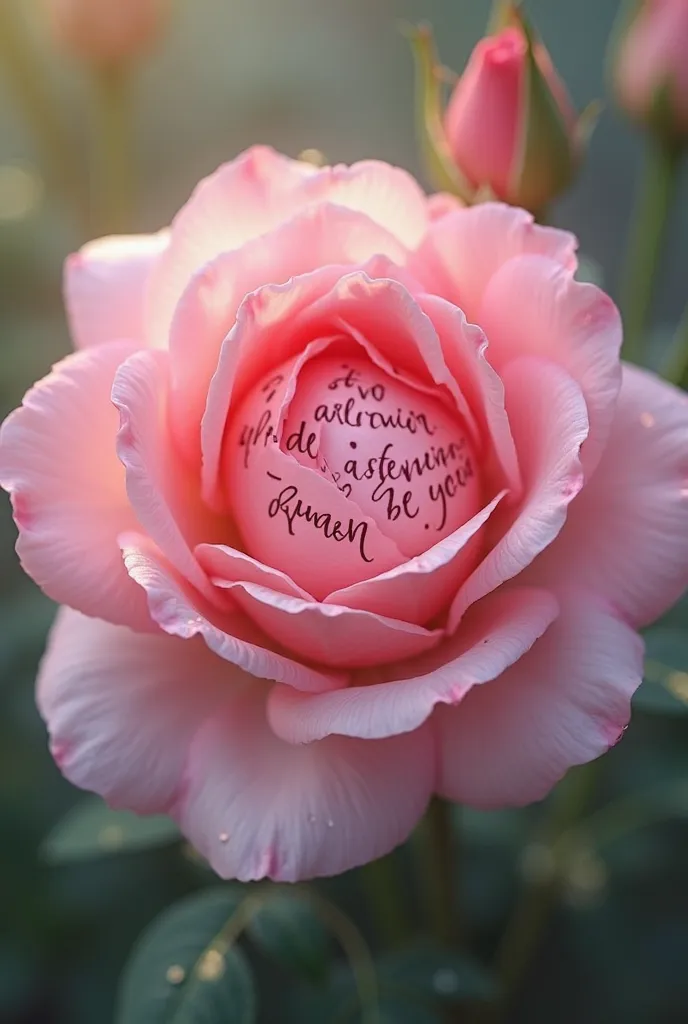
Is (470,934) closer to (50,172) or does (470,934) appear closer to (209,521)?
(209,521)

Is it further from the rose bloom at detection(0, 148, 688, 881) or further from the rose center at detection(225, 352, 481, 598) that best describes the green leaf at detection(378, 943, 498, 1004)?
the rose center at detection(225, 352, 481, 598)

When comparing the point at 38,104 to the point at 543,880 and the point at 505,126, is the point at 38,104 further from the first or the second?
the point at 543,880

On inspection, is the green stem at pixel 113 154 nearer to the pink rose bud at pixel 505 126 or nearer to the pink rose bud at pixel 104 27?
the pink rose bud at pixel 104 27

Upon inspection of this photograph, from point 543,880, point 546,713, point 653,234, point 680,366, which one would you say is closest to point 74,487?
point 546,713

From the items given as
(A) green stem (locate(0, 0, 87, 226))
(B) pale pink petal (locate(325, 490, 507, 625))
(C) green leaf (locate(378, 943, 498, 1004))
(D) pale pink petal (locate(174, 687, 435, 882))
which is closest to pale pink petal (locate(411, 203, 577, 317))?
(B) pale pink petal (locate(325, 490, 507, 625))

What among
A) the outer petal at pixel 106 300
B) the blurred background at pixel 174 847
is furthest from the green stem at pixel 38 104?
the outer petal at pixel 106 300

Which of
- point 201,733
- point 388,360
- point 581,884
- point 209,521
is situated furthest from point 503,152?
point 581,884
